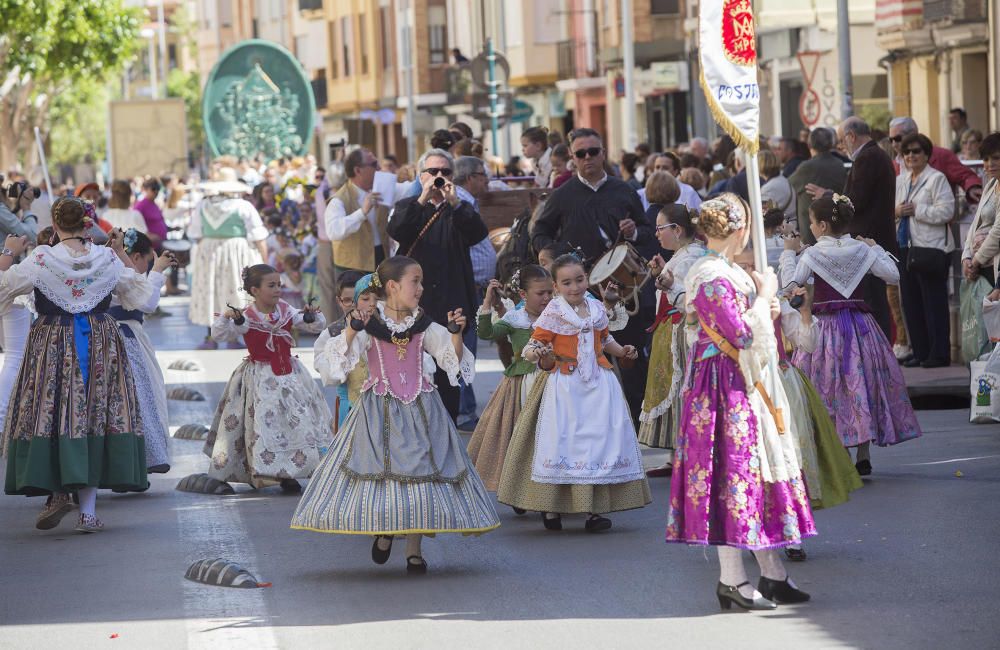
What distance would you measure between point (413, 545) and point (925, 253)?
8094mm

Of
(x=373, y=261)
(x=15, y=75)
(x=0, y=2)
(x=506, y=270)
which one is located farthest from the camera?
(x=15, y=75)

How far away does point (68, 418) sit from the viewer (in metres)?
10.3

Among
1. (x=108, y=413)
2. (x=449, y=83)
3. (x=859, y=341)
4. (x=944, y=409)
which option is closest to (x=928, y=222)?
(x=944, y=409)

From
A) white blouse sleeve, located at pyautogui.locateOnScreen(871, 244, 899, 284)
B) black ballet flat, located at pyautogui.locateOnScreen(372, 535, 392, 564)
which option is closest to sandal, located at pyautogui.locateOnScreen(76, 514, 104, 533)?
black ballet flat, located at pyautogui.locateOnScreen(372, 535, 392, 564)

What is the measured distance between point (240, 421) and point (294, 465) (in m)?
0.41

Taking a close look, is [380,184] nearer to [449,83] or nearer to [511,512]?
[511,512]

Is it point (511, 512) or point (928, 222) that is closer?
point (511, 512)

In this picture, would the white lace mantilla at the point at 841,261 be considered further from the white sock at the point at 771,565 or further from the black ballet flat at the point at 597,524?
the white sock at the point at 771,565

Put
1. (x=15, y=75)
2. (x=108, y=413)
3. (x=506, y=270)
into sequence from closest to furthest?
(x=108, y=413) → (x=506, y=270) → (x=15, y=75)

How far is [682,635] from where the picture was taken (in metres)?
7.41

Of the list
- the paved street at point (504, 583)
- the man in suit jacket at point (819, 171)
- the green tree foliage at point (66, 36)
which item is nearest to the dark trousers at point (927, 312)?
the man in suit jacket at point (819, 171)

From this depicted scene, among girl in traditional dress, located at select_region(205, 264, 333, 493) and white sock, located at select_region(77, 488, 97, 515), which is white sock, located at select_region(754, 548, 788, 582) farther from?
girl in traditional dress, located at select_region(205, 264, 333, 493)

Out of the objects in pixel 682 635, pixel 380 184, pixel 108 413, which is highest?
pixel 380 184

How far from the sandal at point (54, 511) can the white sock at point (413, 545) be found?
7.68ft
